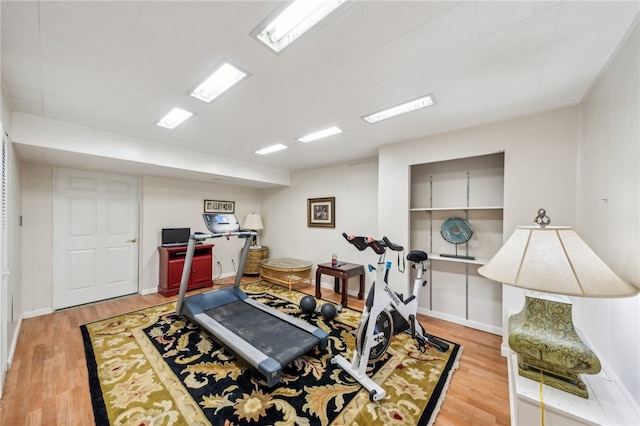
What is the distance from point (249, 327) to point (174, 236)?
9.45ft

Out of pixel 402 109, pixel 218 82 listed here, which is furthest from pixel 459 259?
pixel 218 82

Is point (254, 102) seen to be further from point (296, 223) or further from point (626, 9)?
point (296, 223)

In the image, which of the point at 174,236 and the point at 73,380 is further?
the point at 174,236

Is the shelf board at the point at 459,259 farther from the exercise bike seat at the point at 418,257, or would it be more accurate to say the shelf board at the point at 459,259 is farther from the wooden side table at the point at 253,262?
the wooden side table at the point at 253,262

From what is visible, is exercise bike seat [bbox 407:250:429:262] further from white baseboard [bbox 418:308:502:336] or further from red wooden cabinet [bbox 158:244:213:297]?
red wooden cabinet [bbox 158:244:213:297]

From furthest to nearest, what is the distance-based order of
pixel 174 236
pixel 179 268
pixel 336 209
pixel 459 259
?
pixel 336 209 < pixel 174 236 < pixel 179 268 < pixel 459 259

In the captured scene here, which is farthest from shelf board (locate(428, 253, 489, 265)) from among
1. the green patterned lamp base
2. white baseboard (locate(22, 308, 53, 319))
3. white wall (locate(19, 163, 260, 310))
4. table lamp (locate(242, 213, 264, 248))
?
white baseboard (locate(22, 308, 53, 319))

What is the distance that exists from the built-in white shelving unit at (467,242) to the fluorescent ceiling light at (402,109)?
1.29m

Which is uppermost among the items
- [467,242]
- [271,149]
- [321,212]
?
[271,149]

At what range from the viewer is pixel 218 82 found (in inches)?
81.5

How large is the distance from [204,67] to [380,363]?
9.74 feet

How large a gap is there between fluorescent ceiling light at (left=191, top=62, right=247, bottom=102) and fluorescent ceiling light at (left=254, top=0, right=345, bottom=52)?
1.36 feet

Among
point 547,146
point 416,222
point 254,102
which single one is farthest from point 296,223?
point 547,146

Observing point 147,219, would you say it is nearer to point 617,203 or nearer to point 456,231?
point 456,231
